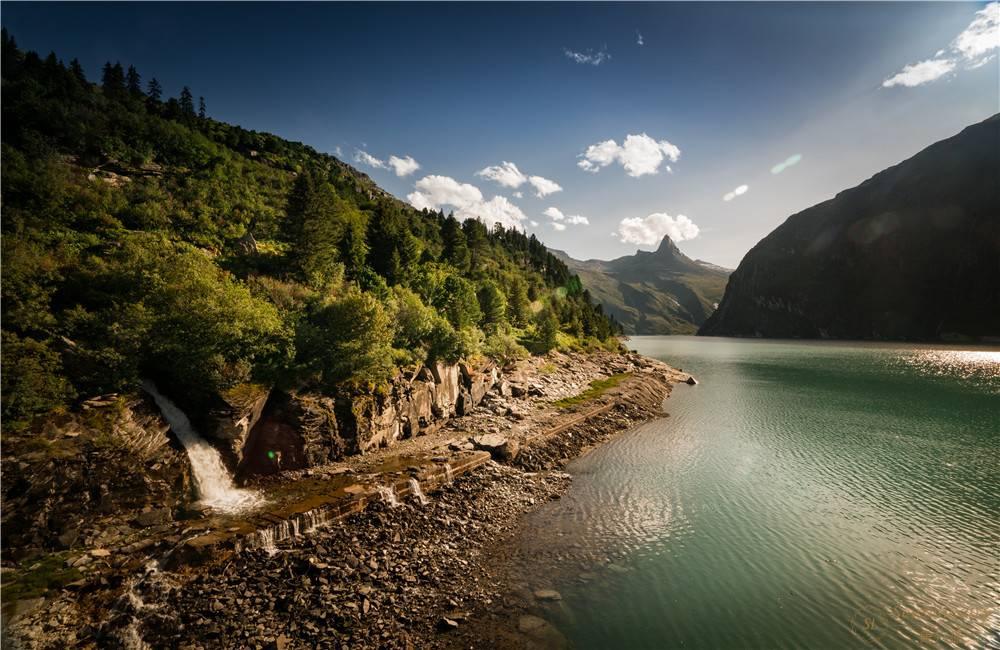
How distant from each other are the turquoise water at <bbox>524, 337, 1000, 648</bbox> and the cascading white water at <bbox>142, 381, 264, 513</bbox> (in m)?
16.7

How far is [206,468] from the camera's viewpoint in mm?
22516

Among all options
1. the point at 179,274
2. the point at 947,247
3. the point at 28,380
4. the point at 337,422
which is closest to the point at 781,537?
the point at 337,422

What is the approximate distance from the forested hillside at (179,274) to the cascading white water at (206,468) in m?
1.17

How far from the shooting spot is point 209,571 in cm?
1656

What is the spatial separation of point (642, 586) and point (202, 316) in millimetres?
29023

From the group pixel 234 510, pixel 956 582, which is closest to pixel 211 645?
pixel 234 510

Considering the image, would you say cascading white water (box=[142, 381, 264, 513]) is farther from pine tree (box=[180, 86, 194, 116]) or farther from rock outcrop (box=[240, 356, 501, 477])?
pine tree (box=[180, 86, 194, 116])

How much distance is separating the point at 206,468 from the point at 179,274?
40.9 feet

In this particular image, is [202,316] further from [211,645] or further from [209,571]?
[211,645]

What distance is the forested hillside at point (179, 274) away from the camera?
21188 mm

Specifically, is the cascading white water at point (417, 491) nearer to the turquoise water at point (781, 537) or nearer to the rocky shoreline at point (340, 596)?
the rocky shoreline at point (340, 596)

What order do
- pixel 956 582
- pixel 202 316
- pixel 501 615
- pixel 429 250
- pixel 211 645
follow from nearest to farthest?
pixel 211 645 < pixel 501 615 < pixel 956 582 < pixel 202 316 < pixel 429 250

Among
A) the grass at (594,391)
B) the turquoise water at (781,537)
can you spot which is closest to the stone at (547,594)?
the turquoise water at (781,537)

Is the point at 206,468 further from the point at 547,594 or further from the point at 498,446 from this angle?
the point at 547,594
